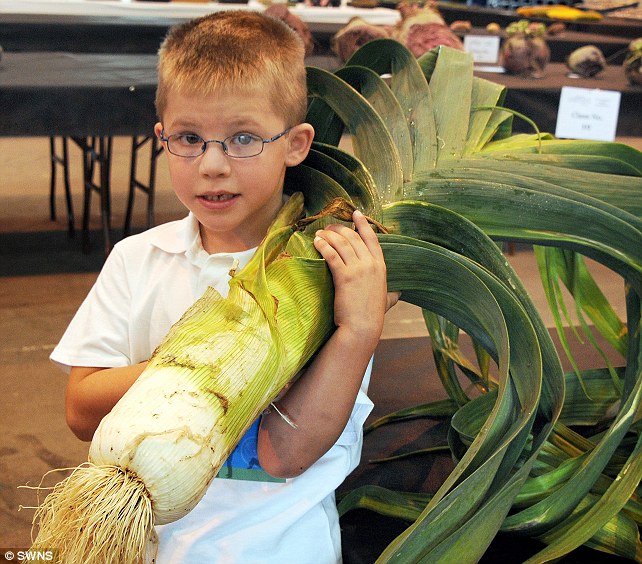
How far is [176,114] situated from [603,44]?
3.88 metres

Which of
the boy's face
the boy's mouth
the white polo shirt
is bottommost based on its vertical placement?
the white polo shirt

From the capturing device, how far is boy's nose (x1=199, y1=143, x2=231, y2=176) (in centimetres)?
94

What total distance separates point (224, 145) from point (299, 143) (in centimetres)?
14

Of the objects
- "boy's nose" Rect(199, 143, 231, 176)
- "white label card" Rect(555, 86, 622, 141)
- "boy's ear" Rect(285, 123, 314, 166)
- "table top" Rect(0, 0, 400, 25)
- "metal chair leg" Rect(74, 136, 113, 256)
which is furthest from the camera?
"table top" Rect(0, 0, 400, 25)

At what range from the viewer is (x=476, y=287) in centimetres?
91

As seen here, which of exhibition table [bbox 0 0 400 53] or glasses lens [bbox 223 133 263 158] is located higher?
glasses lens [bbox 223 133 263 158]

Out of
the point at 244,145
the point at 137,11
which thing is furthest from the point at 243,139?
the point at 137,11

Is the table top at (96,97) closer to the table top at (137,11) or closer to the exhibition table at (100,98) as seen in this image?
the exhibition table at (100,98)

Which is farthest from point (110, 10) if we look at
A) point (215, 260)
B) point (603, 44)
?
point (215, 260)

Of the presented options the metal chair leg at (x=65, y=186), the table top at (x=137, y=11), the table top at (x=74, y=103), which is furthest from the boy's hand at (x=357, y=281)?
the table top at (x=137, y=11)

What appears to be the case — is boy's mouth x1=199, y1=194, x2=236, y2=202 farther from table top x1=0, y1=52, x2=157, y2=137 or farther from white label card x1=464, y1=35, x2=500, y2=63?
white label card x1=464, y1=35, x2=500, y2=63

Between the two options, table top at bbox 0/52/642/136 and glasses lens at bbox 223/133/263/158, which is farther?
table top at bbox 0/52/642/136

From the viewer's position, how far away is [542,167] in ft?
3.52

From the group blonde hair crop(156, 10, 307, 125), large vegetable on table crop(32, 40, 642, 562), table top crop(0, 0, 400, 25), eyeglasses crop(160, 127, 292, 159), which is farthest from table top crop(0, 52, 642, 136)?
eyeglasses crop(160, 127, 292, 159)
